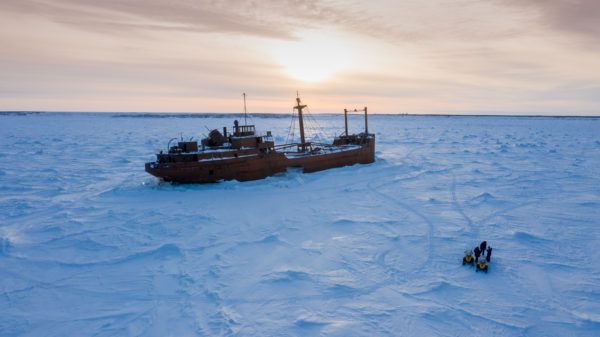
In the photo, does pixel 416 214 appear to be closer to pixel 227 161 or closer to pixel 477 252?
pixel 477 252

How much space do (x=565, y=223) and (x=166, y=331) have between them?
13.7 metres

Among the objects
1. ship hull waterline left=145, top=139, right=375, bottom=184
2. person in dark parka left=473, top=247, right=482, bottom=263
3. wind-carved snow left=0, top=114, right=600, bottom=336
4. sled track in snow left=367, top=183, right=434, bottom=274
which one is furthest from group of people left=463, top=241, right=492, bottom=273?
ship hull waterline left=145, top=139, right=375, bottom=184

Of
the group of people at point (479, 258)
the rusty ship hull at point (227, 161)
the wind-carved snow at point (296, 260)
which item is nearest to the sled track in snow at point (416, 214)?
the wind-carved snow at point (296, 260)

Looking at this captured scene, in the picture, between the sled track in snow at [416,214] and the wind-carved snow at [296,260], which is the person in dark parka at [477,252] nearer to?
the wind-carved snow at [296,260]

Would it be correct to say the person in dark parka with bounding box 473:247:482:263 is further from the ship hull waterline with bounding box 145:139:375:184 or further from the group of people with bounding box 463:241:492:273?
the ship hull waterline with bounding box 145:139:375:184

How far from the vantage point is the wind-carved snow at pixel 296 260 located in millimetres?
6887

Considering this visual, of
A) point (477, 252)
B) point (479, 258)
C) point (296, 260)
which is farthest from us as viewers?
point (296, 260)

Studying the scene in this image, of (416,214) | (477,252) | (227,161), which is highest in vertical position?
(227,161)

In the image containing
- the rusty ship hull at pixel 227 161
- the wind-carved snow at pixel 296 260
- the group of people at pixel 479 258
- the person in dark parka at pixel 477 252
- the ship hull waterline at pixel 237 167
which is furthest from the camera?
the rusty ship hull at pixel 227 161

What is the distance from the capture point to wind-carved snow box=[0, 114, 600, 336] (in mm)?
6887

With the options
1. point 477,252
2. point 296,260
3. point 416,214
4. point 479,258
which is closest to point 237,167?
point 416,214

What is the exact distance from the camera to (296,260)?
9.56 meters

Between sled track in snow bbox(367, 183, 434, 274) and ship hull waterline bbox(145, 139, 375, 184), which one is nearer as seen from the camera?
sled track in snow bbox(367, 183, 434, 274)

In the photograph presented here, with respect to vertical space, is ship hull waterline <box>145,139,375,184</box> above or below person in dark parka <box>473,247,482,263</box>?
above
